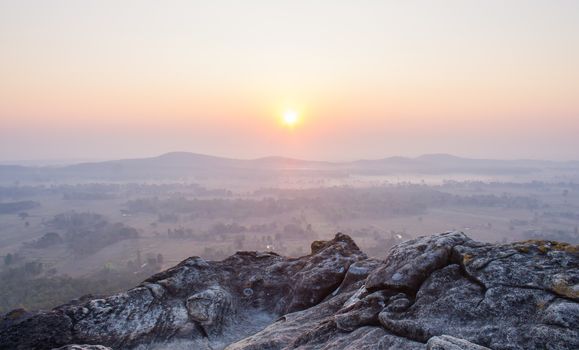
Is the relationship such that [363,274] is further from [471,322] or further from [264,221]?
[264,221]

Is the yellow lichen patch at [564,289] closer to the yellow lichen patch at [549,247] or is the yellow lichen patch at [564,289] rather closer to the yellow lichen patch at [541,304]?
the yellow lichen patch at [541,304]

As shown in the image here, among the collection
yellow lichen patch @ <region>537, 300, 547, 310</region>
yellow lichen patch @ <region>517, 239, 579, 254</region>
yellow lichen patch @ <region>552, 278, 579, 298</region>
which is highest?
yellow lichen patch @ <region>517, 239, 579, 254</region>

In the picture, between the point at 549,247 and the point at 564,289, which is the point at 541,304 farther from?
the point at 549,247

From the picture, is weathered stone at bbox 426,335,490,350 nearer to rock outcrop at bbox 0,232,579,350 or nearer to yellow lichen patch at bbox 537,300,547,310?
rock outcrop at bbox 0,232,579,350

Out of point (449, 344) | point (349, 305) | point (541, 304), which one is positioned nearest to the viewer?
point (449, 344)

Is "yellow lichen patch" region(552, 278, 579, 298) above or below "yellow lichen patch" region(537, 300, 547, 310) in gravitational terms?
above

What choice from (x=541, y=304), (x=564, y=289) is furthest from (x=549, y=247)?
(x=541, y=304)

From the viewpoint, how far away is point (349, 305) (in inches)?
566

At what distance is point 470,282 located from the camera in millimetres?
12398

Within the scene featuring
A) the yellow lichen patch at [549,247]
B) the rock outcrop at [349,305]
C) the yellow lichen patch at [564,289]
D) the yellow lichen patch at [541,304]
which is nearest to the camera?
the yellow lichen patch at [564,289]

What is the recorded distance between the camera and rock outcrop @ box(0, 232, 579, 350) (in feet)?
34.7

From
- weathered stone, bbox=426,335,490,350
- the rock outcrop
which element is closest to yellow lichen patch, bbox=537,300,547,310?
the rock outcrop

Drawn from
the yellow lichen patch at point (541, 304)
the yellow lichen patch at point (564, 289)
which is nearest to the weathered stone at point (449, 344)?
the yellow lichen patch at point (541, 304)

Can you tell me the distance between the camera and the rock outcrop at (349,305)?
10.6 m
